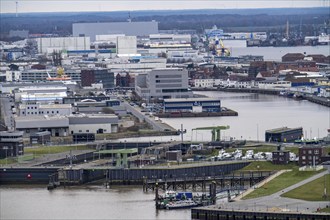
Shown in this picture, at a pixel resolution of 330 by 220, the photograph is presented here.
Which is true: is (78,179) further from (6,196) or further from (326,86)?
(326,86)

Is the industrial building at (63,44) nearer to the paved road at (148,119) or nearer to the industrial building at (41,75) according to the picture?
the industrial building at (41,75)

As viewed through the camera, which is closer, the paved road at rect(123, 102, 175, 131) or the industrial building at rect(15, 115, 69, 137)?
the industrial building at rect(15, 115, 69, 137)

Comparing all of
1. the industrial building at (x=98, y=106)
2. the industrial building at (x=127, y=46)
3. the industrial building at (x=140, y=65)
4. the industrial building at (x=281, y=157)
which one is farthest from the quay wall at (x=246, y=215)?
the industrial building at (x=127, y=46)

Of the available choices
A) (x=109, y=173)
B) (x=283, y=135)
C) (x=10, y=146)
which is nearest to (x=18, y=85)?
(x=283, y=135)

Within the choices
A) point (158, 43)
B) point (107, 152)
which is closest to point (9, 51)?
point (158, 43)

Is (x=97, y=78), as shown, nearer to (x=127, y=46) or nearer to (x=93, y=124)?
(x=93, y=124)

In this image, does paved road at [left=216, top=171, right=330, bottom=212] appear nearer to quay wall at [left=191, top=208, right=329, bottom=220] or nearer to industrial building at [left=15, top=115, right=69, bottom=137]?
quay wall at [left=191, top=208, right=329, bottom=220]

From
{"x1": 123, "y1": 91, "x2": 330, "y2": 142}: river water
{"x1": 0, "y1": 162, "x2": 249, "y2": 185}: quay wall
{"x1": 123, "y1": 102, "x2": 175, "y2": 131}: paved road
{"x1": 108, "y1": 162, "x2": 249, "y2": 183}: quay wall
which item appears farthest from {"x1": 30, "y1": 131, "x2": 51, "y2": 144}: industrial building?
{"x1": 108, "y1": 162, "x2": 249, "y2": 183}: quay wall
